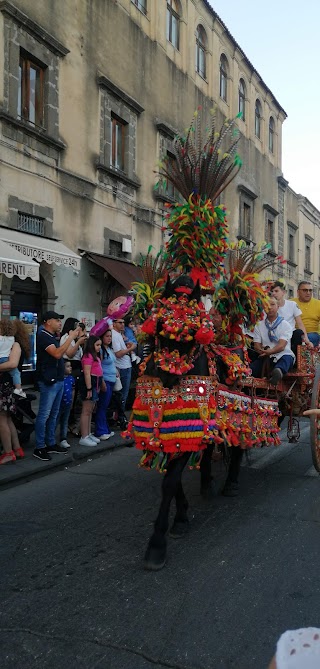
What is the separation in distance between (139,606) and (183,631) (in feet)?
1.13

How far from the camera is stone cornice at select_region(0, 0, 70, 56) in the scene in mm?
10773

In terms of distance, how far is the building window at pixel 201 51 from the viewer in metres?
18.9

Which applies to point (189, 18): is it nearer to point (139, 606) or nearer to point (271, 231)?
Result: point (271, 231)

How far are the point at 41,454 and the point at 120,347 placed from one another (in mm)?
2782

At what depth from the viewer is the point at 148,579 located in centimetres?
349

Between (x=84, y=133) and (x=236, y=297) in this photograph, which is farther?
(x=84, y=133)

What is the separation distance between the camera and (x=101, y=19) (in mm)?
13719

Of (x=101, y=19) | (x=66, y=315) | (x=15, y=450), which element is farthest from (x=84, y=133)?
(x=15, y=450)

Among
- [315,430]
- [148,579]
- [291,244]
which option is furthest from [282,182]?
[148,579]

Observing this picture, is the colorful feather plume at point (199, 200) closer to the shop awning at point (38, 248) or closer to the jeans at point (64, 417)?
the jeans at point (64, 417)

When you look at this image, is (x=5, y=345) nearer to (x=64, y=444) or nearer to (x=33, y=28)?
(x=64, y=444)

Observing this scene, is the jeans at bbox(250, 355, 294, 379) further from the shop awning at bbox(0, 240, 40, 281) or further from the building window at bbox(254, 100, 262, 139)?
the building window at bbox(254, 100, 262, 139)

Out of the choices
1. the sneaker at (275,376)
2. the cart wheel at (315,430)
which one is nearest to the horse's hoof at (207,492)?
the cart wheel at (315,430)

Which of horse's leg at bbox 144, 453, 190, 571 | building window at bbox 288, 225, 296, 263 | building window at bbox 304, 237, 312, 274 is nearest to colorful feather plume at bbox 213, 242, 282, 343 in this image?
horse's leg at bbox 144, 453, 190, 571
